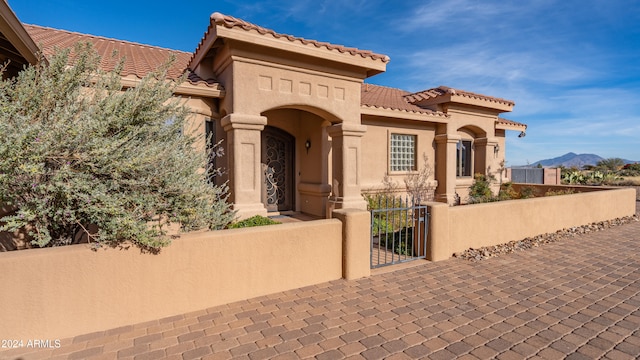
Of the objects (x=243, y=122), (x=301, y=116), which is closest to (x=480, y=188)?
(x=301, y=116)

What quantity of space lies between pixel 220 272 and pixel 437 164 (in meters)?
10.4

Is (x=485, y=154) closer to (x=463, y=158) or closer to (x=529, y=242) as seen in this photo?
(x=463, y=158)

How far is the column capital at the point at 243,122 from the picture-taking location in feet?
23.3

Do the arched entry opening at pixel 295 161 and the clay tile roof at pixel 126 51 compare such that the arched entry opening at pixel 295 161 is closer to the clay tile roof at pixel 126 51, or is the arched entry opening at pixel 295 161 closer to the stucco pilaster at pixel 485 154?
the clay tile roof at pixel 126 51

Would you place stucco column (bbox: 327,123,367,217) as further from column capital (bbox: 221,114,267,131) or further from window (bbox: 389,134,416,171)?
window (bbox: 389,134,416,171)

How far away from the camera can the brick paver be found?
3295mm

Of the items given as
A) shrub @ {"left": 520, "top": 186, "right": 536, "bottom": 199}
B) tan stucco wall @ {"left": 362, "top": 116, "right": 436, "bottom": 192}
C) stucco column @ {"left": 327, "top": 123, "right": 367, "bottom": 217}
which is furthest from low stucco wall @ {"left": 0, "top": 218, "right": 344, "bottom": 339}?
shrub @ {"left": 520, "top": 186, "right": 536, "bottom": 199}

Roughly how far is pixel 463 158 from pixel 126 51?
12.9m

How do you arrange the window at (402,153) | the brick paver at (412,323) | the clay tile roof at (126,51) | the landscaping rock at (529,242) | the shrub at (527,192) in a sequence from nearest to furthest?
the brick paver at (412,323) < the landscaping rock at (529,242) < the clay tile roof at (126,51) < the window at (402,153) < the shrub at (527,192)

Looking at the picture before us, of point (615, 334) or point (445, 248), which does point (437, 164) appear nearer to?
point (445, 248)

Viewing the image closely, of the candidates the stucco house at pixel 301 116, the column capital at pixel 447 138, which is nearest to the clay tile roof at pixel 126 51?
the stucco house at pixel 301 116

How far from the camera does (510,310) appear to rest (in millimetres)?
4238

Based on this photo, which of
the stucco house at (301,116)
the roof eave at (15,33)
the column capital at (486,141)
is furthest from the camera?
the column capital at (486,141)

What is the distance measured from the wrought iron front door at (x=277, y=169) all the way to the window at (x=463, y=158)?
7.14 meters
